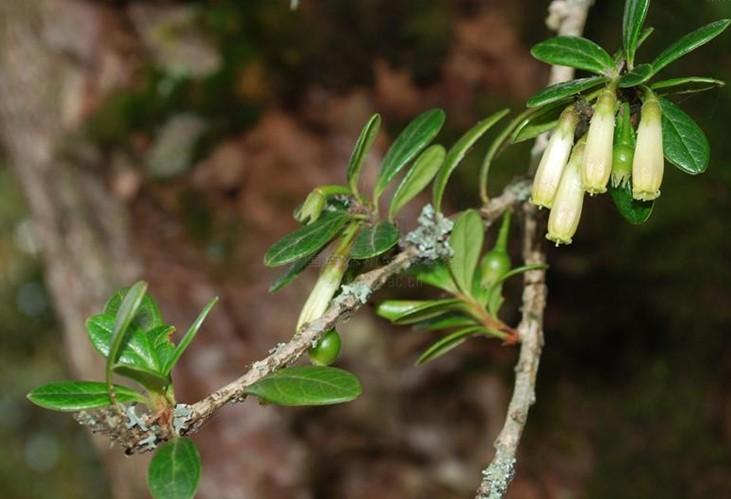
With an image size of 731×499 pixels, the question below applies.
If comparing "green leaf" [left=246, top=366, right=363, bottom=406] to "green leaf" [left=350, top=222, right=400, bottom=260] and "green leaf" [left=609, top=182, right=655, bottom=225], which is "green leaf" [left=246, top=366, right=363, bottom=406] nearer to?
"green leaf" [left=350, top=222, right=400, bottom=260]

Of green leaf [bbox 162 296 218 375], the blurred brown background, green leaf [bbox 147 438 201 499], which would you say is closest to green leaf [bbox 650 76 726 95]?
green leaf [bbox 162 296 218 375]

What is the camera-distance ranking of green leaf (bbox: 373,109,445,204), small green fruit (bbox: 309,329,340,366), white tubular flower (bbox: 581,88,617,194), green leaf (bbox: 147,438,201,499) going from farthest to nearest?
green leaf (bbox: 373,109,445,204), small green fruit (bbox: 309,329,340,366), white tubular flower (bbox: 581,88,617,194), green leaf (bbox: 147,438,201,499)

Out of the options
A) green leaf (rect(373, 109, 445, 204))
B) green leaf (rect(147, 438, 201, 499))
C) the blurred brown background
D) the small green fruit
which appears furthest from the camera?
the blurred brown background

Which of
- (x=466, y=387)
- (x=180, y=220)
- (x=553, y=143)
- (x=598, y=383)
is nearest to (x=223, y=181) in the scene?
(x=180, y=220)

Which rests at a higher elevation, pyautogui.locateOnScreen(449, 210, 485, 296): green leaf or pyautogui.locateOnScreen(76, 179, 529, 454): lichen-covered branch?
pyautogui.locateOnScreen(449, 210, 485, 296): green leaf

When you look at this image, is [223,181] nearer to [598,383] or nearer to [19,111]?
[19,111]

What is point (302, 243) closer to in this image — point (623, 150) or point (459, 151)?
point (459, 151)

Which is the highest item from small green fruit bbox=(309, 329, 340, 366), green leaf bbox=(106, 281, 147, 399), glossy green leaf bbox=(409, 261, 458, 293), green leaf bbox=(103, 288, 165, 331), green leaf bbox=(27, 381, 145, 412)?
glossy green leaf bbox=(409, 261, 458, 293)
